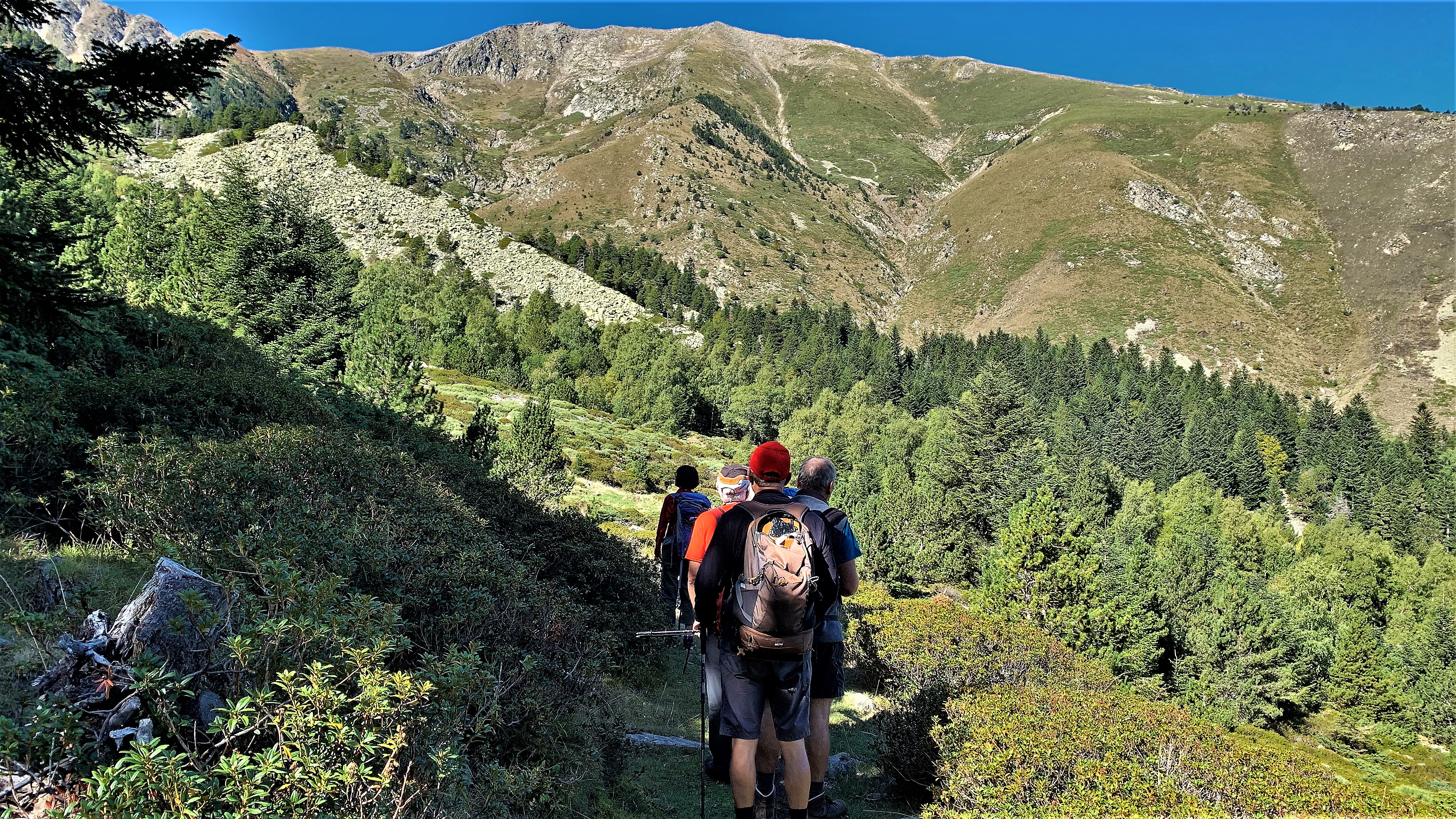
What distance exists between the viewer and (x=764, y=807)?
5.14 meters

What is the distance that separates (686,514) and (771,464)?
2329 millimetres

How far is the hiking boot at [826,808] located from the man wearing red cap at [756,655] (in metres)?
1.22

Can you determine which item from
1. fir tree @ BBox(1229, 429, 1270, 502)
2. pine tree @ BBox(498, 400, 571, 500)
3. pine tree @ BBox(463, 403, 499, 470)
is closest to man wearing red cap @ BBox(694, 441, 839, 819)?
pine tree @ BBox(463, 403, 499, 470)

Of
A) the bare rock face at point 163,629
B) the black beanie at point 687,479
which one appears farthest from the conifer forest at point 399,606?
the black beanie at point 687,479

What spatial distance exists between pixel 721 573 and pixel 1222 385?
134m

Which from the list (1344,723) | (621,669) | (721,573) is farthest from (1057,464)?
(721,573)

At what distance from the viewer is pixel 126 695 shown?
3236mm

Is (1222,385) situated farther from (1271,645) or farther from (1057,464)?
(1271,645)

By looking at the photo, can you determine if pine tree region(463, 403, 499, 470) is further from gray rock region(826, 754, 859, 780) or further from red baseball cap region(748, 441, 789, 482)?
red baseball cap region(748, 441, 789, 482)

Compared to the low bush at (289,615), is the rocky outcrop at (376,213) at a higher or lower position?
higher

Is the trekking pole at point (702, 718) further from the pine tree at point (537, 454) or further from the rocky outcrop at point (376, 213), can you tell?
the rocky outcrop at point (376, 213)

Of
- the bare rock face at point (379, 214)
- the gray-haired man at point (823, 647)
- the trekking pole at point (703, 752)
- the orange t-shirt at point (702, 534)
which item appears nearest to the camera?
the gray-haired man at point (823, 647)

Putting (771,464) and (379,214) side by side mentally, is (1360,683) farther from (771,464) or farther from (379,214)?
(379,214)

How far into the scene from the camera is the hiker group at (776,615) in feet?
14.5
